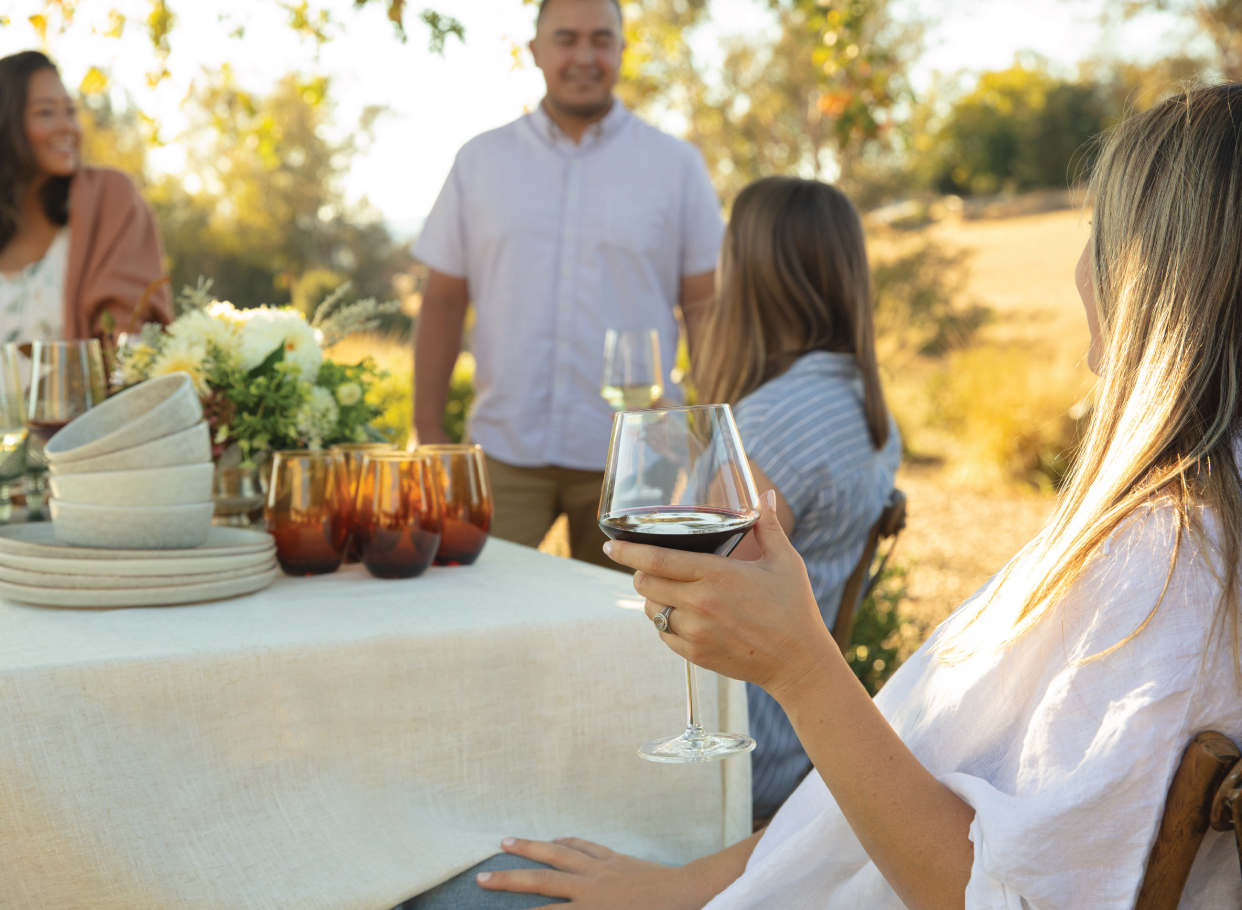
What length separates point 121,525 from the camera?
1.53m

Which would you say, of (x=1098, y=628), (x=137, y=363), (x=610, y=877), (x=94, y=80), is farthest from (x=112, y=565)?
(x=94, y=80)

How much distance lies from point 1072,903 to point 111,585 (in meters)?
1.23

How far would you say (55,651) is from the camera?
1256 mm

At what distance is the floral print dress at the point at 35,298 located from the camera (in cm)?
328

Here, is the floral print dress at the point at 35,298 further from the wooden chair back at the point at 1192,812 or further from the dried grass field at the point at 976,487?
the wooden chair back at the point at 1192,812

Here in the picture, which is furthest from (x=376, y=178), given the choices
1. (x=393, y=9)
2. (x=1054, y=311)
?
(x=393, y=9)

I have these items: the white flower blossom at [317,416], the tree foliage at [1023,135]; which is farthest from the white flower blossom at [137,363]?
the tree foliage at [1023,135]

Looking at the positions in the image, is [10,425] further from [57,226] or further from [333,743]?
[57,226]

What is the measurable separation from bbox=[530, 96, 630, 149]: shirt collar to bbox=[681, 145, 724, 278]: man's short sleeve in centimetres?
26

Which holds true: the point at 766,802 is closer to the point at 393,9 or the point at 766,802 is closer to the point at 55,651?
the point at 55,651

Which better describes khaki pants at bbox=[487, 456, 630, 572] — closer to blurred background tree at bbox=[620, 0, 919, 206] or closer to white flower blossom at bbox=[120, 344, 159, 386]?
white flower blossom at bbox=[120, 344, 159, 386]

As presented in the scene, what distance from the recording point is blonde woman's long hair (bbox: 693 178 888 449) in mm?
2363

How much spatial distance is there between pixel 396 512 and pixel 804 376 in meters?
0.98

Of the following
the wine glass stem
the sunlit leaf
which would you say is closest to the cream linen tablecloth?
the wine glass stem
